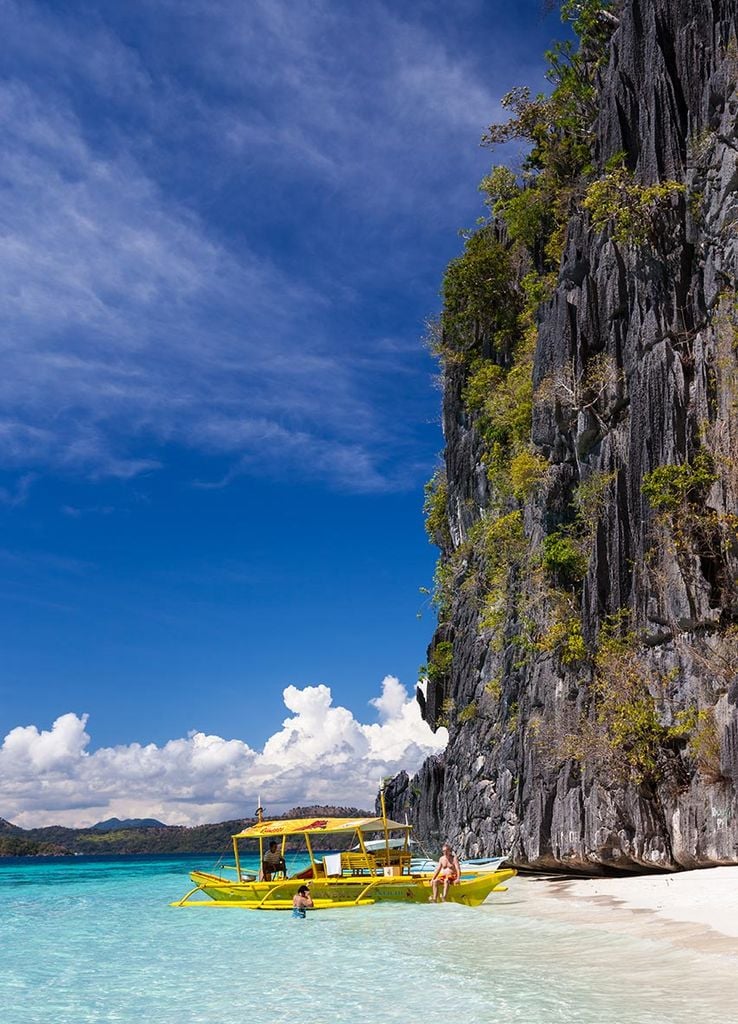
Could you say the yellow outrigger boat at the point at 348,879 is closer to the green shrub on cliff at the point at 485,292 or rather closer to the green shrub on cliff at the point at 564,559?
the green shrub on cliff at the point at 564,559

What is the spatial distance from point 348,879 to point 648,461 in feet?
48.7

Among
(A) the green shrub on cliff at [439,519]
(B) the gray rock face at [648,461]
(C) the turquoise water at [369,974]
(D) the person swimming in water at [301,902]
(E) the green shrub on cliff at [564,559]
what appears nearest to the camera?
(C) the turquoise water at [369,974]

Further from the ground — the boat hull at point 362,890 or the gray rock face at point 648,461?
the gray rock face at point 648,461

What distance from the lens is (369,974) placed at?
14.8 meters

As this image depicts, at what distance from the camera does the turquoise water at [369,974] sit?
11508 mm

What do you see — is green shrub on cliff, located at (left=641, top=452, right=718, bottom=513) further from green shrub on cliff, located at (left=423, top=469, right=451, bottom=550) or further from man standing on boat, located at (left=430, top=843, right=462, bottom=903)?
green shrub on cliff, located at (left=423, top=469, right=451, bottom=550)

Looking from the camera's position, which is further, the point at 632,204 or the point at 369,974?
the point at 632,204

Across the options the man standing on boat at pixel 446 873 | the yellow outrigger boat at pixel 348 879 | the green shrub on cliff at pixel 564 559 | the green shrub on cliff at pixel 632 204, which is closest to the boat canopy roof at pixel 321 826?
the yellow outrigger boat at pixel 348 879

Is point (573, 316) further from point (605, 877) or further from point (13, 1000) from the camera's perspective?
point (13, 1000)

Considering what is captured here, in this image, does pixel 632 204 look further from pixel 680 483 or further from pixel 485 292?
pixel 485 292

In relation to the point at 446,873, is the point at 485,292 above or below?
above

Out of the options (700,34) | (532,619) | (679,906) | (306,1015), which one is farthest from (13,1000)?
(700,34)

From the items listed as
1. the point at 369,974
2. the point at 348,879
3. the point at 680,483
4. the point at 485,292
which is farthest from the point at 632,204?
the point at 369,974

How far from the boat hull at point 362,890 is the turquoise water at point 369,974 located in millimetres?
342
